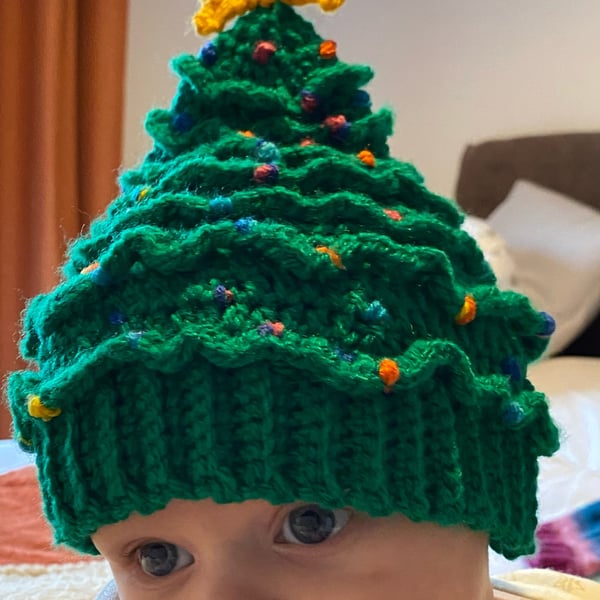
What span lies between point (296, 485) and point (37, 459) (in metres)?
0.18

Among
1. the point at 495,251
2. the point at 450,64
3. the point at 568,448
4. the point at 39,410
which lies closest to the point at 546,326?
the point at 39,410

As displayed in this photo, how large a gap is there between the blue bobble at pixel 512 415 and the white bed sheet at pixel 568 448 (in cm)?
30

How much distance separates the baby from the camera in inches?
17.8

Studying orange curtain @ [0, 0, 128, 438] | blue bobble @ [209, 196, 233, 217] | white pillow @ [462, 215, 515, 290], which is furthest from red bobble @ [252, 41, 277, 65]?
orange curtain @ [0, 0, 128, 438]

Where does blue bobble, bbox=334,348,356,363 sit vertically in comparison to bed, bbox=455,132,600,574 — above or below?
above

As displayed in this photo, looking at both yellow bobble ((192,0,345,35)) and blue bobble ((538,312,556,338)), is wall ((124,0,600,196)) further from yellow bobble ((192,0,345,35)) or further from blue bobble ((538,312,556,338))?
blue bobble ((538,312,556,338))

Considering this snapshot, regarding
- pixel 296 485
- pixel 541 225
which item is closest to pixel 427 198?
pixel 296 485

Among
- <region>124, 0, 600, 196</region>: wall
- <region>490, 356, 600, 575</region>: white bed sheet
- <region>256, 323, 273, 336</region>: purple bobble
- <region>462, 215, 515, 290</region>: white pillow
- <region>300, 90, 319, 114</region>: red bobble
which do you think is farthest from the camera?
<region>124, 0, 600, 196</region>: wall

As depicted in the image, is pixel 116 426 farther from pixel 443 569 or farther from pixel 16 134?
pixel 16 134

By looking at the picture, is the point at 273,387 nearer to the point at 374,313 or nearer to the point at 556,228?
the point at 374,313

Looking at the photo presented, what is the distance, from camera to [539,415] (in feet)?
1.78

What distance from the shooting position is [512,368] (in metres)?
0.54

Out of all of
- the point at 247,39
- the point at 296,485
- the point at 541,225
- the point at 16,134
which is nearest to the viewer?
the point at 296,485

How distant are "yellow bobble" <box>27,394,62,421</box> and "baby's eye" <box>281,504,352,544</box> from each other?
0.53 feet
